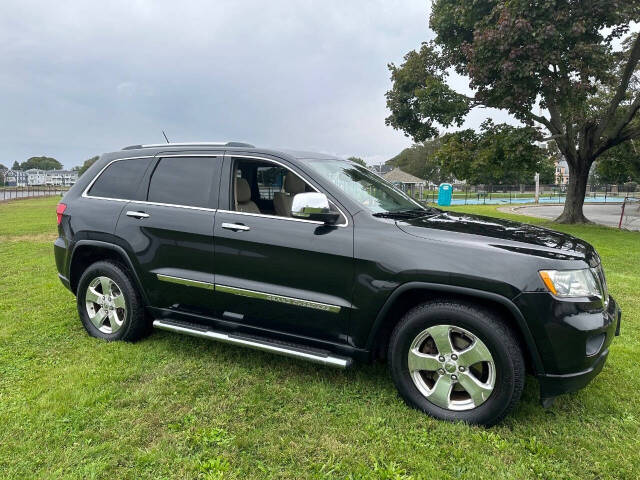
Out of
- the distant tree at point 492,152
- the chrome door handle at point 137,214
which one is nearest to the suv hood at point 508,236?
the chrome door handle at point 137,214

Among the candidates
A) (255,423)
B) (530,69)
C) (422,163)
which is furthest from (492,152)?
(422,163)

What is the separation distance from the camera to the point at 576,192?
1719 centimetres

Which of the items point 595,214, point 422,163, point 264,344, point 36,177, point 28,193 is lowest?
point 28,193

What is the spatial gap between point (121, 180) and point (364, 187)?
2309 millimetres

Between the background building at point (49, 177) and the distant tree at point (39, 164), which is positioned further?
the distant tree at point (39, 164)

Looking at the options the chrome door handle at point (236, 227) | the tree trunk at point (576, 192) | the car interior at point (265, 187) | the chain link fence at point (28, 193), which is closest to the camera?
the chrome door handle at point (236, 227)

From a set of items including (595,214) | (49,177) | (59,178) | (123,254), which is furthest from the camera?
(59,178)

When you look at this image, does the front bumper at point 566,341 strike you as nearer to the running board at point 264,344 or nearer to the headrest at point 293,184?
the running board at point 264,344

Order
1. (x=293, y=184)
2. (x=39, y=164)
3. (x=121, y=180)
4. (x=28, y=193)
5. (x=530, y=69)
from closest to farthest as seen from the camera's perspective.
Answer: (x=293, y=184)
(x=121, y=180)
(x=530, y=69)
(x=28, y=193)
(x=39, y=164)

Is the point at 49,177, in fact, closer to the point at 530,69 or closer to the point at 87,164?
the point at 87,164

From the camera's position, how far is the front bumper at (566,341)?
7.94ft

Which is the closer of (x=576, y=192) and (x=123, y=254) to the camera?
(x=123, y=254)

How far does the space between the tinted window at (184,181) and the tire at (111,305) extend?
0.81 m

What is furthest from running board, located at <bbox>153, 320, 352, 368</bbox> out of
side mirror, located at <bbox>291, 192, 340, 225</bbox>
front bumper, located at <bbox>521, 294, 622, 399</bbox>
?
front bumper, located at <bbox>521, 294, 622, 399</bbox>
